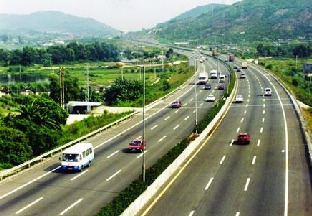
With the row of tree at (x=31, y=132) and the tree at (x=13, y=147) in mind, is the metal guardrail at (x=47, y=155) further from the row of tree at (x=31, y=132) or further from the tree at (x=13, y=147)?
the tree at (x=13, y=147)

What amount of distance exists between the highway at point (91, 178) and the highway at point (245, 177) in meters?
4.25

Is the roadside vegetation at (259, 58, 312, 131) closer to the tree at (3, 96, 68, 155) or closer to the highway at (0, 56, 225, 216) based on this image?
the highway at (0, 56, 225, 216)

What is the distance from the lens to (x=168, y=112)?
283 feet

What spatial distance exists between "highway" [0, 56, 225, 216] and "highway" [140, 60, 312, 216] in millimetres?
4248

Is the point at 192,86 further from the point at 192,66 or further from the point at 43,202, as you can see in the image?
the point at 43,202

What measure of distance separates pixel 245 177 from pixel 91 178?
12.5m

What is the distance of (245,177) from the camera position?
44.2 m

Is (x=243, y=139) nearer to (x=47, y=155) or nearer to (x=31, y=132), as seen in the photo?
(x=47, y=155)

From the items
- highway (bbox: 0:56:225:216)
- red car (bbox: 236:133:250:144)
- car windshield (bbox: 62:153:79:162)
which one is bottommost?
highway (bbox: 0:56:225:216)

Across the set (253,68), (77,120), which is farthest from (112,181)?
(253,68)

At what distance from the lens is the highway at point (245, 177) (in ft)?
118

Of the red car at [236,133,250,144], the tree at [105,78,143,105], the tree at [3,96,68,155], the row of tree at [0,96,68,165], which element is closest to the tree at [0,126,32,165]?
the row of tree at [0,96,68,165]

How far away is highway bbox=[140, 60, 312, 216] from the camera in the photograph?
35906 millimetres

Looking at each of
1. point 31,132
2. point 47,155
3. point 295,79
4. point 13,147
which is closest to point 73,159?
point 47,155
